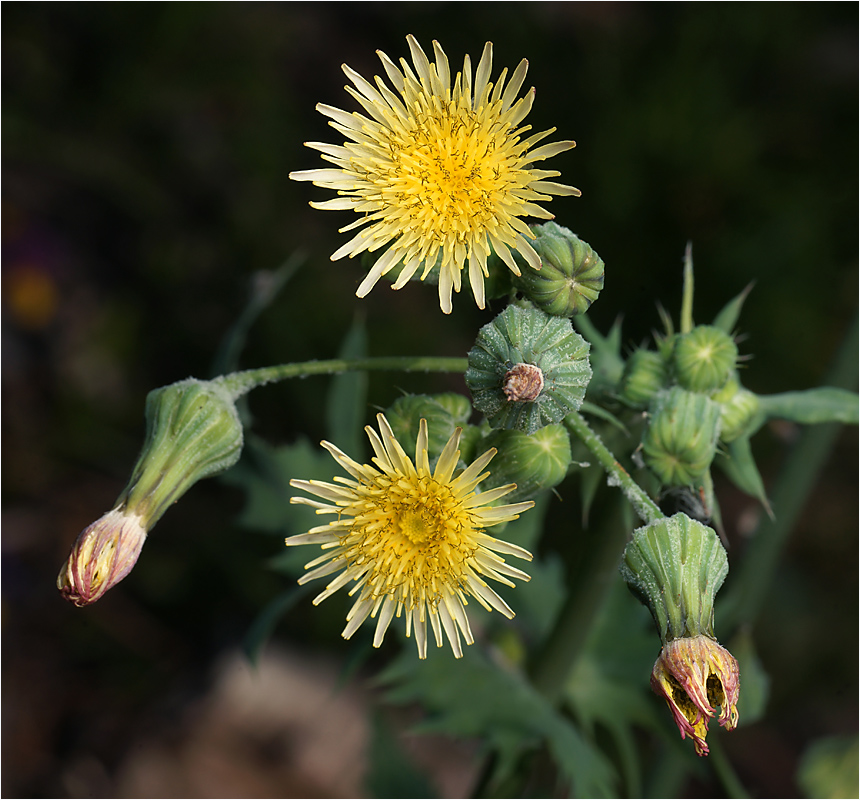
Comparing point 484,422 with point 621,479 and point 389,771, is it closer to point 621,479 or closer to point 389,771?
point 621,479

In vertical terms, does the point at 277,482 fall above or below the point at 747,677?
below

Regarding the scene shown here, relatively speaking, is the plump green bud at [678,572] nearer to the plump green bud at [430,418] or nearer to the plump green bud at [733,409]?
the plump green bud at [733,409]

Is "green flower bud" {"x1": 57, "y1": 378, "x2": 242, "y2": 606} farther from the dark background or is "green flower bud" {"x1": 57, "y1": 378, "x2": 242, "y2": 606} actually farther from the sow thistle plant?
the dark background

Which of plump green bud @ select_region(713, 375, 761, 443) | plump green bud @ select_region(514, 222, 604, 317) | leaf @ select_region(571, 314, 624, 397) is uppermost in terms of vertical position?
plump green bud @ select_region(514, 222, 604, 317)

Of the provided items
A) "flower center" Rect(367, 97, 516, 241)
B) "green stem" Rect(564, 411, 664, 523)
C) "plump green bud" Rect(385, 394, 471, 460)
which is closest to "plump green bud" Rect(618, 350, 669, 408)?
"green stem" Rect(564, 411, 664, 523)

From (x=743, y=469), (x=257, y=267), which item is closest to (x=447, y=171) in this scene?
(x=743, y=469)
